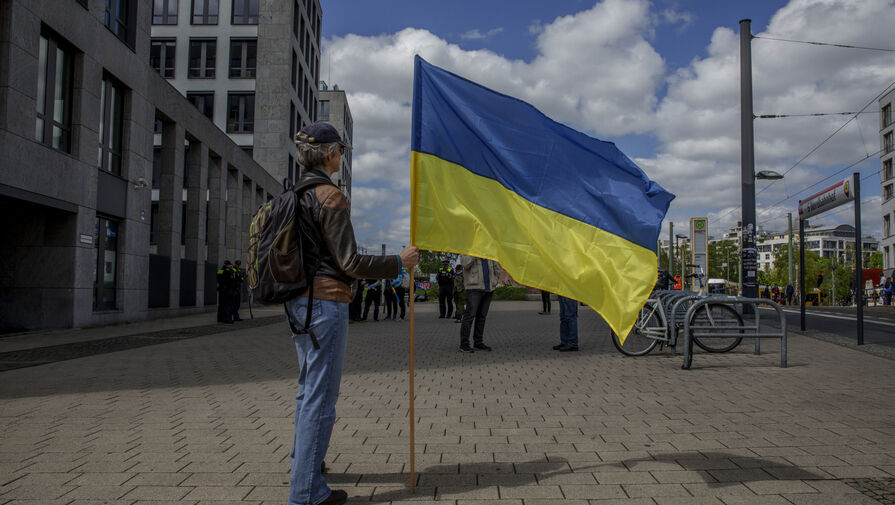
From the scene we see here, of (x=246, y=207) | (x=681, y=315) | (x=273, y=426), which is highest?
(x=246, y=207)

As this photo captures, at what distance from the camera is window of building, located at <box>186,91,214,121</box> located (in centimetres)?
4238

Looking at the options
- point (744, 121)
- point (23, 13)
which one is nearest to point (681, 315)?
point (744, 121)

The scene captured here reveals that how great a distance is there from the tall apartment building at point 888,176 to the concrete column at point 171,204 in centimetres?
6950

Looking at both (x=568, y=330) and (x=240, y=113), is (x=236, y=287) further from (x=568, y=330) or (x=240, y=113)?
(x=240, y=113)

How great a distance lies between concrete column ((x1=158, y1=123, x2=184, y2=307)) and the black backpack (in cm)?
2034

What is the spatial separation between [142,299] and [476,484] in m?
17.6

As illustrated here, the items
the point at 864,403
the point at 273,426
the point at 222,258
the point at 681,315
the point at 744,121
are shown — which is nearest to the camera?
the point at 273,426

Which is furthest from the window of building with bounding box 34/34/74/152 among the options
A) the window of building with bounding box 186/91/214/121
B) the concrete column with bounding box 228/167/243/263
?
the window of building with bounding box 186/91/214/121

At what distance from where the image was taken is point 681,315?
9.98 m

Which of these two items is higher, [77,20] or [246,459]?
[77,20]

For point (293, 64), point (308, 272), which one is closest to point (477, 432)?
point (308, 272)

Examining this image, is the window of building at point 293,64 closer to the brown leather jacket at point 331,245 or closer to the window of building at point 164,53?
the window of building at point 164,53

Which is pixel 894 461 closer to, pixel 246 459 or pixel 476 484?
pixel 476 484

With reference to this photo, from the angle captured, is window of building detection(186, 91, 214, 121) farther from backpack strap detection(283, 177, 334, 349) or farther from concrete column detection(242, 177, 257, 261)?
backpack strap detection(283, 177, 334, 349)
